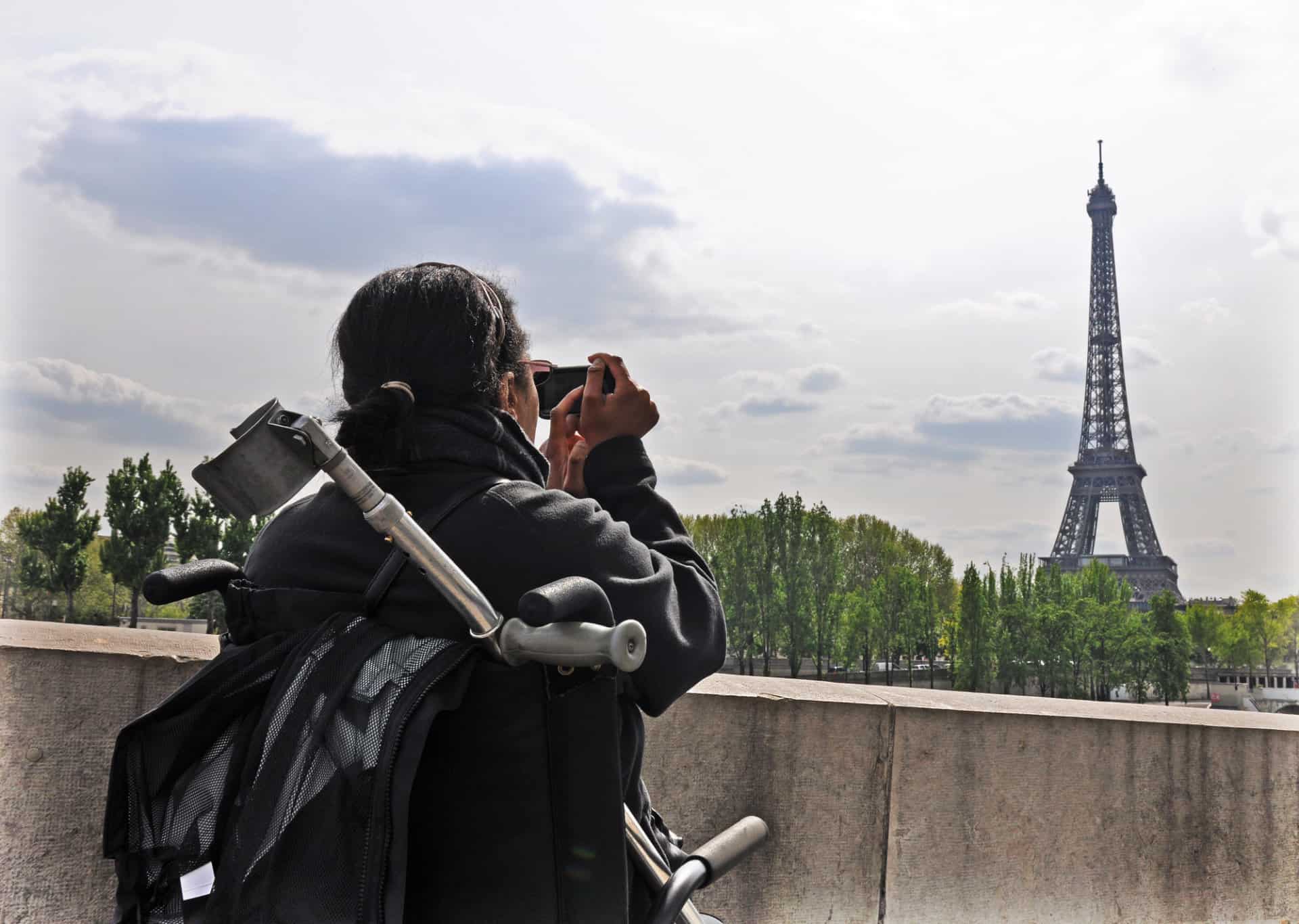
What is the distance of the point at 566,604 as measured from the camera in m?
1.45

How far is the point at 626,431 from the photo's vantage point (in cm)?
212

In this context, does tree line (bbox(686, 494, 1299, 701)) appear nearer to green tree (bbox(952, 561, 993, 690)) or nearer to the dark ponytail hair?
green tree (bbox(952, 561, 993, 690))

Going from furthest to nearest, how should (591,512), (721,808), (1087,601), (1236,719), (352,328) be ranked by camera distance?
(1087,601)
(1236,719)
(721,808)
(352,328)
(591,512)

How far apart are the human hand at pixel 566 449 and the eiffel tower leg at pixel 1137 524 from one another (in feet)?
289

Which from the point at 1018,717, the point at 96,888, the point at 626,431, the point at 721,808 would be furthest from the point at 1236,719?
the point at 96,888

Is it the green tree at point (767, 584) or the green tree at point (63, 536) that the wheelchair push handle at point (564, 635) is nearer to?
the green tree at point (63, 536)

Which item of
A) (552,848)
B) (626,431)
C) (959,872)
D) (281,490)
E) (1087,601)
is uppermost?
(1087,601)

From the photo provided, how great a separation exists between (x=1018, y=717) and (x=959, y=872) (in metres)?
0.64

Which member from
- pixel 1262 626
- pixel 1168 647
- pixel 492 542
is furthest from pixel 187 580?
pixel 1262 626

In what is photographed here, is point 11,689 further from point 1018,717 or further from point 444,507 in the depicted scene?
point 1018,717

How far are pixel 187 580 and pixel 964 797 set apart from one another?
3393mm

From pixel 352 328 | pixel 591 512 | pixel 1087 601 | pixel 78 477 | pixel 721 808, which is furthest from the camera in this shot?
pixel 1087 601

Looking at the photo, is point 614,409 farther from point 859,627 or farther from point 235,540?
point 859,627

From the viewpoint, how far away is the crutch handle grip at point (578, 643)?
A: 4.69ft
